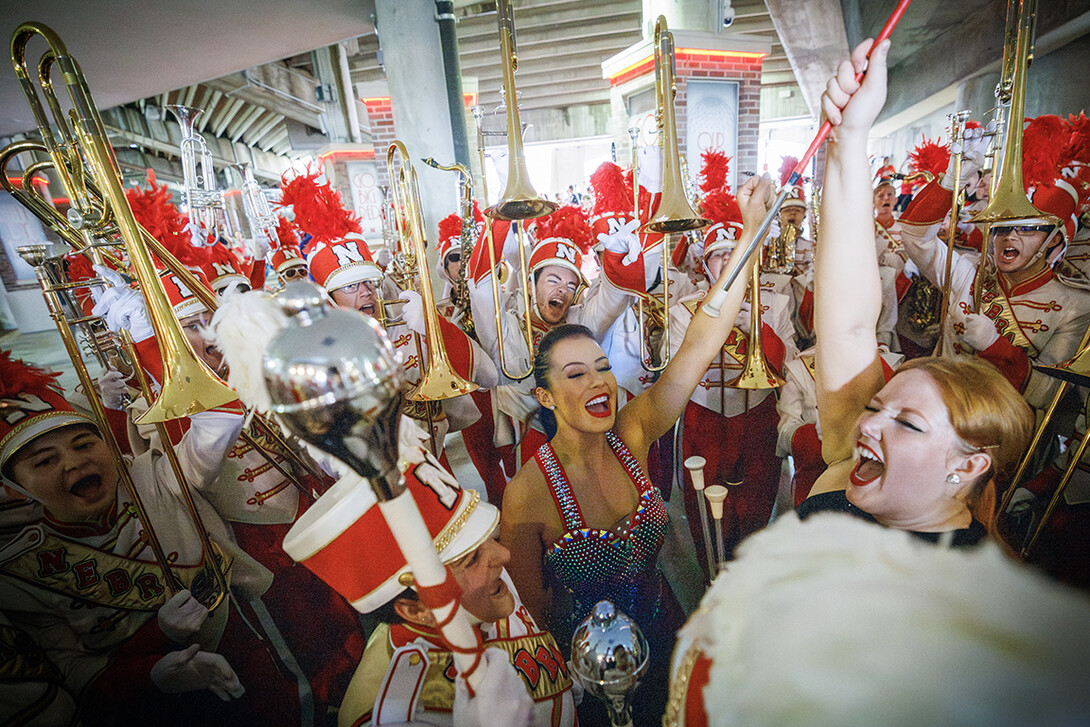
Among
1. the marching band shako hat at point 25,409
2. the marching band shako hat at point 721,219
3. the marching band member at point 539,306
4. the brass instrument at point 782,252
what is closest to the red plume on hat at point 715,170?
the marching band shako hat at point 721,219

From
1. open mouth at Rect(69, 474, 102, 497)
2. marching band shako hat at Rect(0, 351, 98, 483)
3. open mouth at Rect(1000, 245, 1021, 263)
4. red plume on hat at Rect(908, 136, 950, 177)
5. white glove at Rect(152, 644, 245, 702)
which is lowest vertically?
white glove at Rect(152, 644, 245, 702)

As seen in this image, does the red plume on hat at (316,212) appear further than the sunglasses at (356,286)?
Yes

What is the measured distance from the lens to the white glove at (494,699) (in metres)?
0.94

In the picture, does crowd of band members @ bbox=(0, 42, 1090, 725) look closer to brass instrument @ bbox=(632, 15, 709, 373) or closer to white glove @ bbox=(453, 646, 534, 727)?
white glove @ bbox=(453, 646, 534, 727)

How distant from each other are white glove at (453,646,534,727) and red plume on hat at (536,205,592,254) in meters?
2.63

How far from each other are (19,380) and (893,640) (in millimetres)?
2175

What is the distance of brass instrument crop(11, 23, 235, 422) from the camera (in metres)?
0.95

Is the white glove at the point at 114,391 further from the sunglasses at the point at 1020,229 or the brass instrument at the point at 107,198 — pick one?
the sunglasses at the point at 1020,229

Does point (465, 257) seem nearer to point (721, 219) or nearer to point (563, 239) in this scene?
point (563, 239)

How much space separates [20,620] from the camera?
1.17 metres

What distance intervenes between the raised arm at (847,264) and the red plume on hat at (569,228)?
88.1 inches

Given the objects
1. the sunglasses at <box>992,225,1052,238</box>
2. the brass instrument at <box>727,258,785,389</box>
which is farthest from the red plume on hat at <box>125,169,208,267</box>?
the sunglasses at <box>992,225,1052,238</box>

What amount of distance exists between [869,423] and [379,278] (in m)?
2.34

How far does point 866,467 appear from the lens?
3.21 feet
